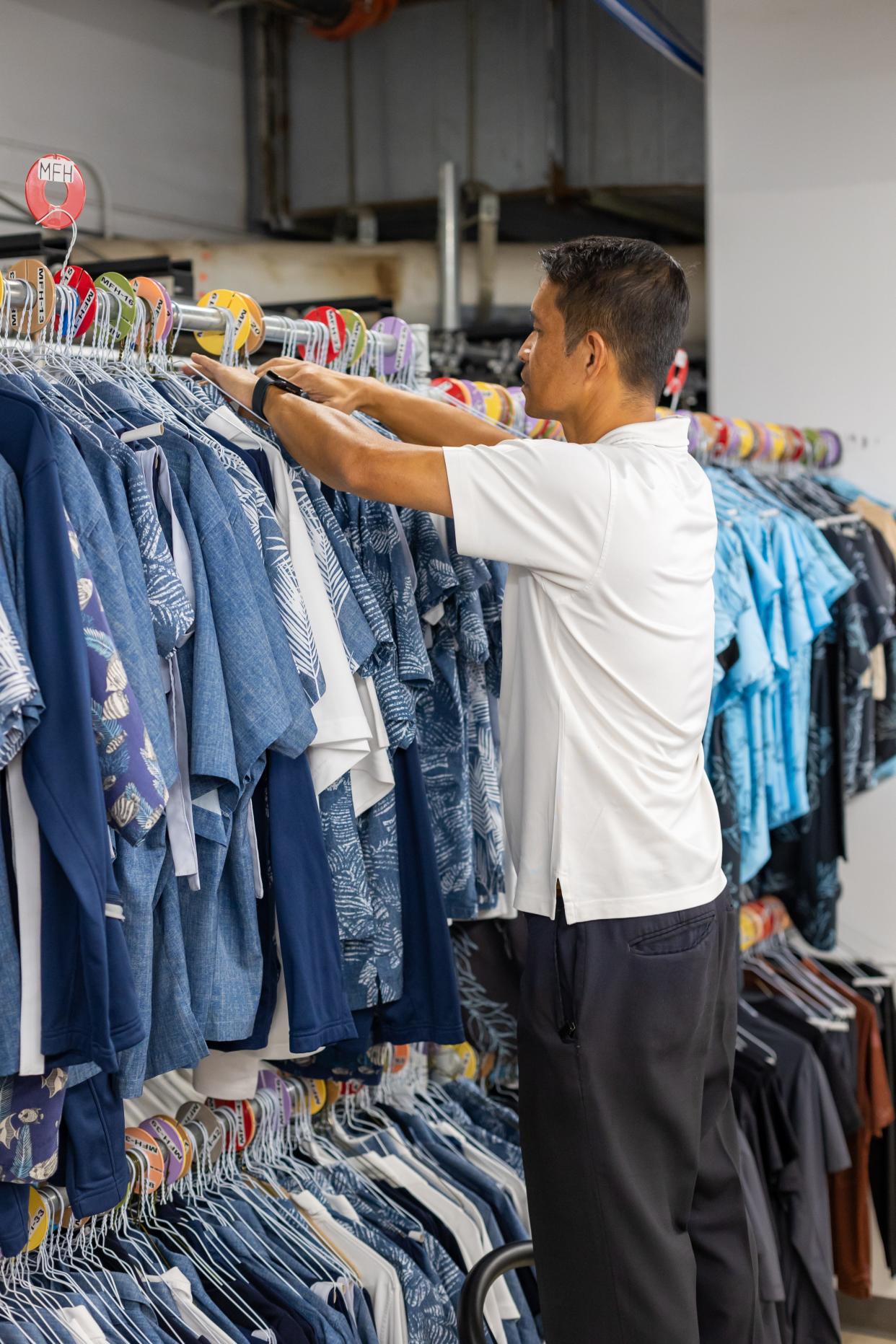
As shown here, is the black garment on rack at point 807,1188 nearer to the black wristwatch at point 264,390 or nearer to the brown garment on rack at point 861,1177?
the brown garment on rack at point 861,1177

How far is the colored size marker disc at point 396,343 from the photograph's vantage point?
7.82ft

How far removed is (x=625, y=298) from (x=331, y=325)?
558 millimetres

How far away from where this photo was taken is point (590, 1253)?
185cm

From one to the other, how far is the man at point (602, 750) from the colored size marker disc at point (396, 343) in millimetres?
446

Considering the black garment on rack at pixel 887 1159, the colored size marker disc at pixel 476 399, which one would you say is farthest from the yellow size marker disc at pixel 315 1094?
the black garment on rack at pixel 887 1159

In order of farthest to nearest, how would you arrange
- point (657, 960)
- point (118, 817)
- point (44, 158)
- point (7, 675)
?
1. point (657, 960)
2. point (44, 158)
3. point (118, 817)
4. point (7, 675)

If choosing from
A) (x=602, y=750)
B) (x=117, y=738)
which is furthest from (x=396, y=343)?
(x=117, y=738)

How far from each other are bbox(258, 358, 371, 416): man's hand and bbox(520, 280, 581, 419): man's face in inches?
10.8

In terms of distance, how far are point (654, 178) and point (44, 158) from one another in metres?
4.56

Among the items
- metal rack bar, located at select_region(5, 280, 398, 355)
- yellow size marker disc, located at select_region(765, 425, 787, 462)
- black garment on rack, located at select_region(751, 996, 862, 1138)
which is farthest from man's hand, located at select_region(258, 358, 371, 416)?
black garment on rack, located at select_region(751, 996, 862, 1138)

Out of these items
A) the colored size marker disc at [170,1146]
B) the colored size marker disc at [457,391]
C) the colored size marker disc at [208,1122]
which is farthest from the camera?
the colored size marker disc at [457,391]

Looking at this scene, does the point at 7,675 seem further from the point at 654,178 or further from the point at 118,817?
the point at 654,178

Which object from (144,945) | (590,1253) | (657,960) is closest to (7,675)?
(144,945)

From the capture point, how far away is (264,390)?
6.38 ft
